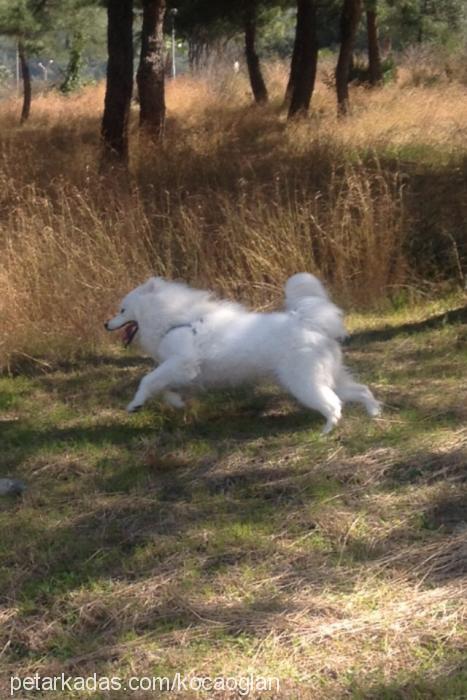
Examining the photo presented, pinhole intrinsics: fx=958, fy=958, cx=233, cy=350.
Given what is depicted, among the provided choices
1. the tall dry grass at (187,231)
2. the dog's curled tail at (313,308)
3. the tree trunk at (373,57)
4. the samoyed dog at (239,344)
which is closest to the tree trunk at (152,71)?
the tall dry grass at (187,231)

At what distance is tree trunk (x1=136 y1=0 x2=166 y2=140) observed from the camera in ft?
46.7

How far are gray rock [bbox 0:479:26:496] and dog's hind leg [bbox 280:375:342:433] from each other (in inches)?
56.7

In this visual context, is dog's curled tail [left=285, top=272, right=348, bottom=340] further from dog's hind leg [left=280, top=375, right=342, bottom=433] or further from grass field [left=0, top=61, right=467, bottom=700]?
grass field [left=0, top=61, right=467, bottom=700]

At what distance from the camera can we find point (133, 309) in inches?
217

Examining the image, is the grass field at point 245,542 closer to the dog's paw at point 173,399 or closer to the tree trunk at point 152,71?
the dog's paw at point 173,399

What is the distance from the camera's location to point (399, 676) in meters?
3.01

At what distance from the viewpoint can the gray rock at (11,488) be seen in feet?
15.1

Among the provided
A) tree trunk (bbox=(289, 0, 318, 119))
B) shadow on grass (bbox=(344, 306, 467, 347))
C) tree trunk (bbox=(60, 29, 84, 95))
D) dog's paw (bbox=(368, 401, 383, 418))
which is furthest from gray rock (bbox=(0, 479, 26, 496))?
tree trunk (bbox=(60, 29, 84, 95))

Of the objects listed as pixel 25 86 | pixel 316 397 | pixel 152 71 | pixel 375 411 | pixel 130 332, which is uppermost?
pixel 152 71

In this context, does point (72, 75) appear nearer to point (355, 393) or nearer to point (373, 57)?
point (373, 57)

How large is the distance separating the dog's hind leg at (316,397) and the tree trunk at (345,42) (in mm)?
13152

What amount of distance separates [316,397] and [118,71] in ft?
30.8

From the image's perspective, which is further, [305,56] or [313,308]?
[305,56]

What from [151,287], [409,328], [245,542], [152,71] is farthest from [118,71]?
[245,542]
